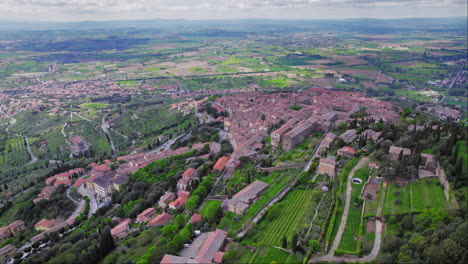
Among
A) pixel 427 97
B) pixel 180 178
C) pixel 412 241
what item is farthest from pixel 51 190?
pixel 427 97

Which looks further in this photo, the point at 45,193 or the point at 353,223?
the point at 45,193

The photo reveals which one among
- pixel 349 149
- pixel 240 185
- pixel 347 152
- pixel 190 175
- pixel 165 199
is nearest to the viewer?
pixel 240 185

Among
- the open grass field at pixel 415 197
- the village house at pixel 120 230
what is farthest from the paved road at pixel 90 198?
the open grass field at pixel 415 197

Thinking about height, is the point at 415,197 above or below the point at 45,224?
above

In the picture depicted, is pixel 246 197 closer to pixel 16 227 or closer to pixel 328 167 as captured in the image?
pixel 328 167

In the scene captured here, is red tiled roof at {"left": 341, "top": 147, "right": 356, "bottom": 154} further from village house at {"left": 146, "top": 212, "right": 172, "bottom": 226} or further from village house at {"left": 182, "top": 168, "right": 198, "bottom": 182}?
village house at {"left": 146, "top": 212, "right": 172, "bottom": 226}

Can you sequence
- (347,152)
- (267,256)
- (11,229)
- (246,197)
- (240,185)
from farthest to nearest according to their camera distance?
1. (11,229)
2. (347,152)
3. (240,185)
4. (246,197)
5. (267,256)

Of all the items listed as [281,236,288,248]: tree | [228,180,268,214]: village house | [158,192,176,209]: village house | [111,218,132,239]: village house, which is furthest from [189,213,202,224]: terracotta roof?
[281,236,288,248]: tree

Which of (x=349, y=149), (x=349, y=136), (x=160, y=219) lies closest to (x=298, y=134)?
(x=349, y=136)
